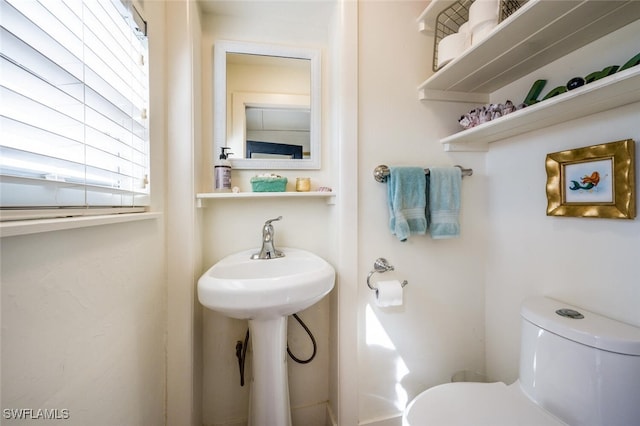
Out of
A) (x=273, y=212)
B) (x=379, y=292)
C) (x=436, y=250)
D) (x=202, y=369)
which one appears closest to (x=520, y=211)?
(x=436, y=250)

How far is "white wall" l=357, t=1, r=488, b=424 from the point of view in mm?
1119

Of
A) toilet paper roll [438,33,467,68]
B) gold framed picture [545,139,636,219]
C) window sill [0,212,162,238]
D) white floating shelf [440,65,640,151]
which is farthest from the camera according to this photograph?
toilet paper roll [438,33,467,68]

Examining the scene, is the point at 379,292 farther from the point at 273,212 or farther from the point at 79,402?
the point at 79,402

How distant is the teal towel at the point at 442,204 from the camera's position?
1109 millimetres

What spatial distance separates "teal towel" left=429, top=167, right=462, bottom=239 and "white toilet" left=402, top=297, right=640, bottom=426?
40cm

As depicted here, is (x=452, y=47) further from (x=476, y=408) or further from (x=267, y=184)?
(x=476, y=408)

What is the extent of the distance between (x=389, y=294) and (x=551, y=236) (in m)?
0.69

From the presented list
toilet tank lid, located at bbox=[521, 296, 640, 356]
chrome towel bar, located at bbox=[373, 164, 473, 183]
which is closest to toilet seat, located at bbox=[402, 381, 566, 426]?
toilet tank lid, located at bbox=[521, 296, 640, 356]

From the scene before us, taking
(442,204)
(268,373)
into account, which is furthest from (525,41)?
(268,373)

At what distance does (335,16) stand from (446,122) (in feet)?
2.41

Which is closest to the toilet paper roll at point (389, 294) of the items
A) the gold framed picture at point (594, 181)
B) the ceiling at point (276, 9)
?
the gold framed picture at point (594, 181)

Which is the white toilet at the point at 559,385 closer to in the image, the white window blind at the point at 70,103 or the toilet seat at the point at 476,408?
the toilet seat at the point at 476,408

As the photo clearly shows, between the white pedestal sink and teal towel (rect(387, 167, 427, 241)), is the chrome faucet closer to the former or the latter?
the white pedestal sink

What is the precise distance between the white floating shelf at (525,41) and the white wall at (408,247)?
3.9 inches
